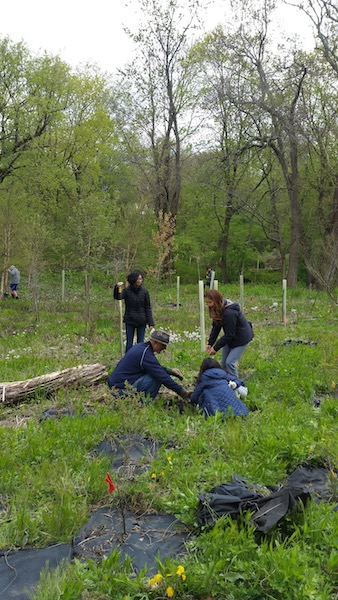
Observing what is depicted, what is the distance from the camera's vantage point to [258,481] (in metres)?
4.05

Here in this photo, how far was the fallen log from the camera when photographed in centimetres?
633

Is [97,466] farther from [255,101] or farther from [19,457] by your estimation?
[255,101]

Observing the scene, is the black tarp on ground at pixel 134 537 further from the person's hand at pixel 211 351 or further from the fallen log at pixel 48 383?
the person's hand at pixel 211 351

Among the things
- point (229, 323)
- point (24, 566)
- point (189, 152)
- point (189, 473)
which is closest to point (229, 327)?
point (229, 323)

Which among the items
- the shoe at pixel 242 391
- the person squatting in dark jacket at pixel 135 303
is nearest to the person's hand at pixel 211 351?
the shoe at pixel 242 391

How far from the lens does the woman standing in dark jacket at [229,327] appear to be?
21.4ft

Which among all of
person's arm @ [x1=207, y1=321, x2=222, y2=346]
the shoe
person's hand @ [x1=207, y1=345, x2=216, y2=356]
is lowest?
the shoe

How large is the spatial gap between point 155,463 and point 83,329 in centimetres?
837

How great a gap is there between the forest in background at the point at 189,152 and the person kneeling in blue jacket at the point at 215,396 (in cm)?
999

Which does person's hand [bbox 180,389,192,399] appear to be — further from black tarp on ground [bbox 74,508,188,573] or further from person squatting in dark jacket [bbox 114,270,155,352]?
person squatting in dark jacket [bbox 114,270,155,352]

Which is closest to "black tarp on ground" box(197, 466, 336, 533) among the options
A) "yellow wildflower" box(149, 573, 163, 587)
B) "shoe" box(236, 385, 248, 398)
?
"yellow wildflower" box(149, 573, 163, 587)

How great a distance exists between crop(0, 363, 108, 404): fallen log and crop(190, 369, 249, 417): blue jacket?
5.95ft

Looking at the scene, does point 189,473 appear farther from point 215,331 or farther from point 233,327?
point 215,331

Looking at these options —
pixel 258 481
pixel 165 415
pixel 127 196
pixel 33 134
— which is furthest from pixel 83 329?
pixel 127 196
